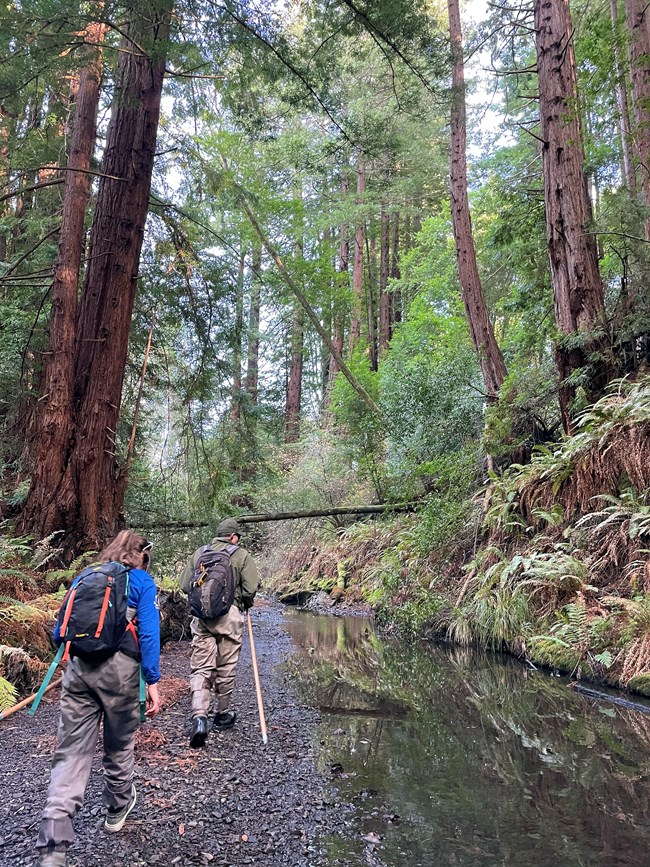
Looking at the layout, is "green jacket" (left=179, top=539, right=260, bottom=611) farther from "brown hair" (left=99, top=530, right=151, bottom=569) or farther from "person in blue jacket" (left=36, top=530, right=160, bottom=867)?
"person in blue jacket" (left=36, top=530, right=160, bottom=867)

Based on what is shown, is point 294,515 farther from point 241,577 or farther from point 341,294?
point 341,294

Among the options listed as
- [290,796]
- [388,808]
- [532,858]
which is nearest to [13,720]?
[290,796]

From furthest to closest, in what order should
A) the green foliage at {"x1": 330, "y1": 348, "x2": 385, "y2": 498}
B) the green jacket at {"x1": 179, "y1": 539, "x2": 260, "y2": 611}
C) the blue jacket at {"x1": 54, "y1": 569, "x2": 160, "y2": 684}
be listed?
1. the green foliage at {"x1": 330, "y1": 348, "x2": 385, "y2": 498}
2. the green jacket at {"x1": 179, "y1": 539, "x2": 260, "y2": 611}
3. the blue jacket at {"x1": 54, "y1": 569, "x2": 160, "y2": 684}

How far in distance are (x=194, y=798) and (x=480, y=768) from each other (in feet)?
6.60

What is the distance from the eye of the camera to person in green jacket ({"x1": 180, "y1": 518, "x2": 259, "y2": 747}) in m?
4.81

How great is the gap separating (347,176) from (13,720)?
2324cm

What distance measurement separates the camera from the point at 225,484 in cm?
1051

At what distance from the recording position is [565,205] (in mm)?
8961

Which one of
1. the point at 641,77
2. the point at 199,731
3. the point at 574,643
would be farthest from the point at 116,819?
the point at 641,77

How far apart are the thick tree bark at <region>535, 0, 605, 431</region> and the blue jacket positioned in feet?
A: 24.4

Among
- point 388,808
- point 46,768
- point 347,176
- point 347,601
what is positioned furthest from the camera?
point 347,176

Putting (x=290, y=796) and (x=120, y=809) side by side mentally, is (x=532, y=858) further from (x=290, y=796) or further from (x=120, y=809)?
(x=120, y=809)

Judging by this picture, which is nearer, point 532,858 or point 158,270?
point 532,858

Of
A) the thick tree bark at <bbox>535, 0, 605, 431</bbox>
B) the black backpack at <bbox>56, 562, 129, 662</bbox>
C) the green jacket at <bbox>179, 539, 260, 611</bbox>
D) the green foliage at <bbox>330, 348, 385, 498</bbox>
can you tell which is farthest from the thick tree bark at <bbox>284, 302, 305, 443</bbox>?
the black backpack at <bbox>56, 562, 129, 662</bbox>
